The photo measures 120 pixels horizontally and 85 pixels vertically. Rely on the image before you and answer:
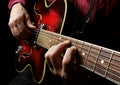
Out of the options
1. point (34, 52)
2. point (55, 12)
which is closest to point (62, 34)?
point (55, 12)

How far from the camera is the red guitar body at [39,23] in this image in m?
1.07

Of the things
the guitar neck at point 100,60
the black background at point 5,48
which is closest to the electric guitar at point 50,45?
the guitar neck at point 100,60

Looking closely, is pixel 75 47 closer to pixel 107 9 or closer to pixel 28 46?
pixel 107 9

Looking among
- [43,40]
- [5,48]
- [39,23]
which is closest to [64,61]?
[43,40]

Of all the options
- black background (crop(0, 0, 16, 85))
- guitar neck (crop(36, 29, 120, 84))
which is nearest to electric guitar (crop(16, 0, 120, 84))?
guitar neck (crop(36, 29, 120, 84))

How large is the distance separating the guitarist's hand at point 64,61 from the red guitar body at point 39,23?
0.49ft

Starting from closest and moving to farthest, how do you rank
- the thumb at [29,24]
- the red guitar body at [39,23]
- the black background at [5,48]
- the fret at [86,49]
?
the fret at [86,49] < the red guitar body at [39,23] < the thumb at [29,24] < the black background at [5,48]

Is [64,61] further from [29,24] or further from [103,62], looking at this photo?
[29,24]

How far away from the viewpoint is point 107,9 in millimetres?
1037

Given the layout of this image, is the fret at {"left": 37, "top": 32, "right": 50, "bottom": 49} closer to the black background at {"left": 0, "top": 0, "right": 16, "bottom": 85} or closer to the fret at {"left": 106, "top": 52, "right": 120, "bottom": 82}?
the fret at {"left": 106, "top": 52, "right": 120, "bottom": 82}

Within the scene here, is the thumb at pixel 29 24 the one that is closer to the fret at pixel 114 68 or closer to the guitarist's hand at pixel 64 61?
the guitarist's hand at pixel 64 61

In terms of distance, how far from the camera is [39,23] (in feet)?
3.98

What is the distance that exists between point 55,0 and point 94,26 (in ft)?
0.76

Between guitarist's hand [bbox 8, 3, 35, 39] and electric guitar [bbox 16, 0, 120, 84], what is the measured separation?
1.9 inches
